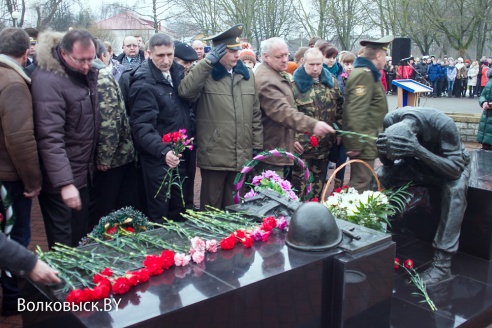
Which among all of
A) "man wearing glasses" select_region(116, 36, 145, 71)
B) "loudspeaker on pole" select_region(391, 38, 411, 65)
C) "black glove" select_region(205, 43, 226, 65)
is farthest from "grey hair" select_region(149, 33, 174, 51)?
"loudspeaker on pole" select_region(391, 38, 411, 65)

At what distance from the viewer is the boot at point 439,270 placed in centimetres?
364

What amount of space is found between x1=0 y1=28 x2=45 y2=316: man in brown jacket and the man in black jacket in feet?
3.24

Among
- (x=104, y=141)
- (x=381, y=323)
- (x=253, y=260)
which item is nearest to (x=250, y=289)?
(x=253, y=260)

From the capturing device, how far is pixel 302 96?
5133mm

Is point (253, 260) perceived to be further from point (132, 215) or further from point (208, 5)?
point (208, 5)

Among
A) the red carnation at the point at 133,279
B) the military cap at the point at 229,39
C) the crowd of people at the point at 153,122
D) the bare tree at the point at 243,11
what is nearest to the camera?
the red carnation at the point at 133,279

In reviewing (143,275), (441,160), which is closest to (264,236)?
(143,275)

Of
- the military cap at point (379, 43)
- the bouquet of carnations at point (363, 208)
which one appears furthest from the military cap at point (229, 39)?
the bouquet of carnations at point (363, 208)

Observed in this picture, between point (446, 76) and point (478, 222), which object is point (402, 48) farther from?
point (446, 76)

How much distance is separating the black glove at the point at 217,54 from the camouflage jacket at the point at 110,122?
827 mm

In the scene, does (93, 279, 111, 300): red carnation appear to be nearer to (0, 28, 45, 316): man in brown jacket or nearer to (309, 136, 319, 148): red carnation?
(0, 28, 45, 316): man in brown jacket

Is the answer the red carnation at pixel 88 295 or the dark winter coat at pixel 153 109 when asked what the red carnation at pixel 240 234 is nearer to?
the red carnation at pixel 88 295

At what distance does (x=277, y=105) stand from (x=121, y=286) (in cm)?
281

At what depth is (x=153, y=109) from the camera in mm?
4168
